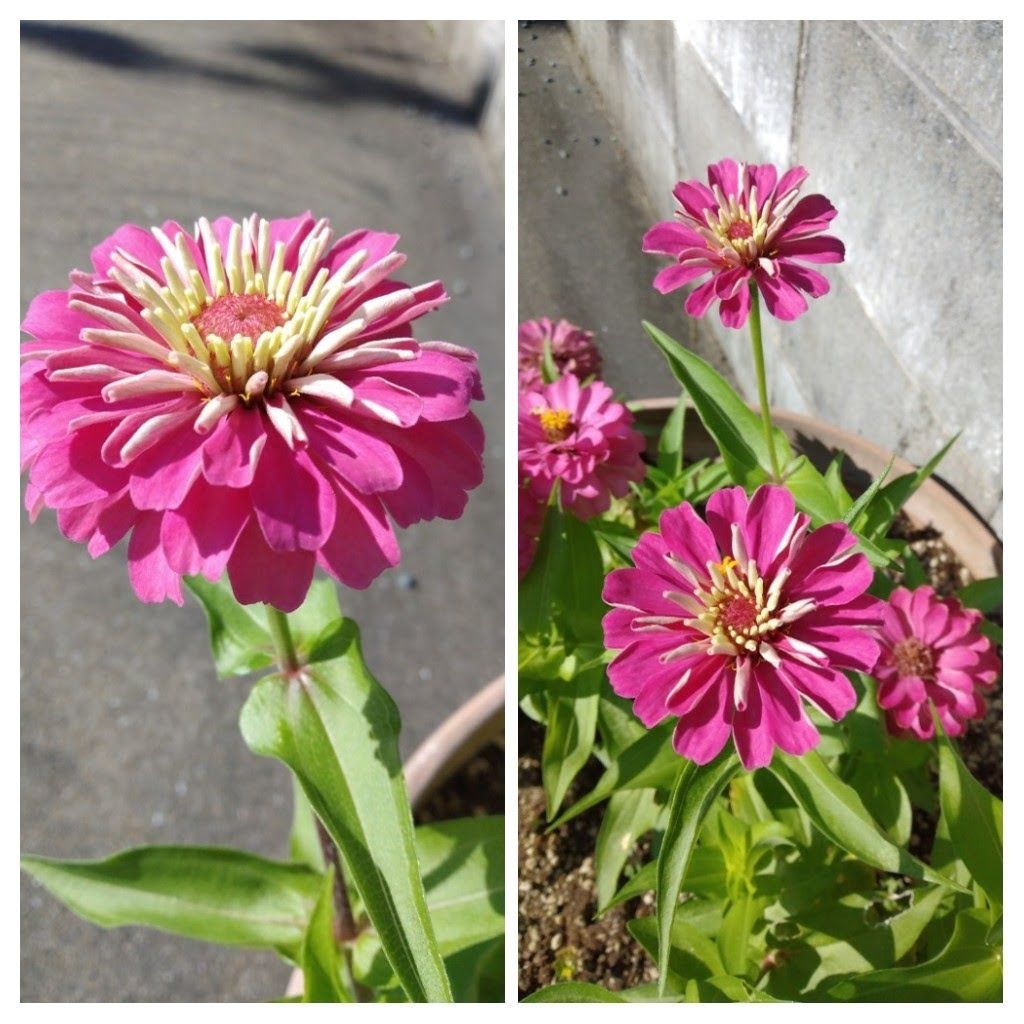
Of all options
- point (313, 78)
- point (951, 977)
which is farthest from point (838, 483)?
point (313, 78)

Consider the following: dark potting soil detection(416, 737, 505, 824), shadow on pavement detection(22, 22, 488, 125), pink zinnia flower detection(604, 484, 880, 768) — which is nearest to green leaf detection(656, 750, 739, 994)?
pink zinnia flower detection(604, 484, 880, 768)

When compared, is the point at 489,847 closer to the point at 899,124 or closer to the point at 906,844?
the point at 906,844

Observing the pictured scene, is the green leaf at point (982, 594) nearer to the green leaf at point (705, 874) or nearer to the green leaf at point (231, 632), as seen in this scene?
the green leaf at point (705, 874)

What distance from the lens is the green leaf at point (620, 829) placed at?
580 mm

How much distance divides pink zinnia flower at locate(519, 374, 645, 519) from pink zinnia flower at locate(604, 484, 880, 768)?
0.13 metres

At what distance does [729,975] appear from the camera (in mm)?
509

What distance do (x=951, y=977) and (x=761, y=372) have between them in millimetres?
297

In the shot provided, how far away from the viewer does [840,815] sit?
471mm

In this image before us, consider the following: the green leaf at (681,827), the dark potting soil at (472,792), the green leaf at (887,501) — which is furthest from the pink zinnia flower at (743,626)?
the dark potting soil at (472,792)

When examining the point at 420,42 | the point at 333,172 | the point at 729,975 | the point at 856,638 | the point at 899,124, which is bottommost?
the point at 729,975

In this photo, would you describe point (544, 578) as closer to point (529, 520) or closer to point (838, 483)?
point (529, 520)

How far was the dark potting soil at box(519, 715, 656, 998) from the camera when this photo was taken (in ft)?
1.91
